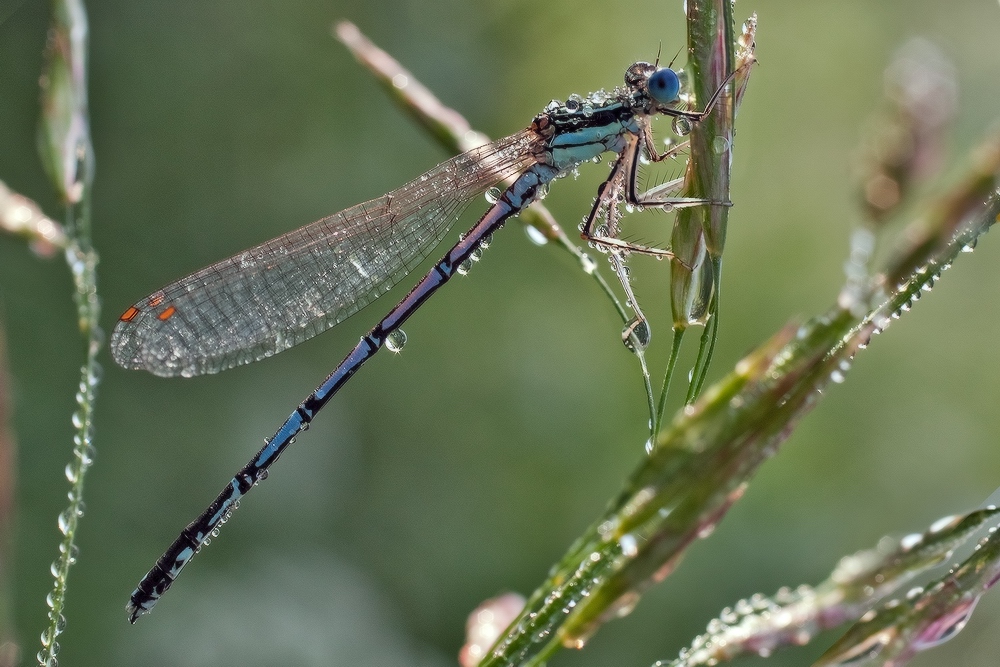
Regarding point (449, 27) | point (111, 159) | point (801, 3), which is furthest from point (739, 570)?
point (111, 159)

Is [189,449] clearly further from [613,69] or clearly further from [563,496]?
[613,69]

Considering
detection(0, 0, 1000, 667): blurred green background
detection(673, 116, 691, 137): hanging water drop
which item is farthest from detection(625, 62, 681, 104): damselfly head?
detection(0, 0, 1000, 667): blurred green background

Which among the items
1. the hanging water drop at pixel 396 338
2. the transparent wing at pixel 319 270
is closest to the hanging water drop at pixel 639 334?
the hanging water drop at pixel 396 338

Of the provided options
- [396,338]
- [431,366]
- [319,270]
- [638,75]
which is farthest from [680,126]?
[431,366]

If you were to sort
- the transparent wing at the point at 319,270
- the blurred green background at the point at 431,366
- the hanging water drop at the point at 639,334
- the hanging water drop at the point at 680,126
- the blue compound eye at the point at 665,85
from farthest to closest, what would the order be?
the blurred green background at the point at 431,366 → the transparent wing at the point at 319,270 → the blue compound eye at the point at 665,85 → the hanging water drop at the point at 680,126 → the hanging water drop at the point at 639,334

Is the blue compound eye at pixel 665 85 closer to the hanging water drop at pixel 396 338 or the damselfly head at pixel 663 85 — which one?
the damselfly head at pixel 663 85

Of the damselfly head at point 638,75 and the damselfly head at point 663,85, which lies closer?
the damselfly head at point 663,85
